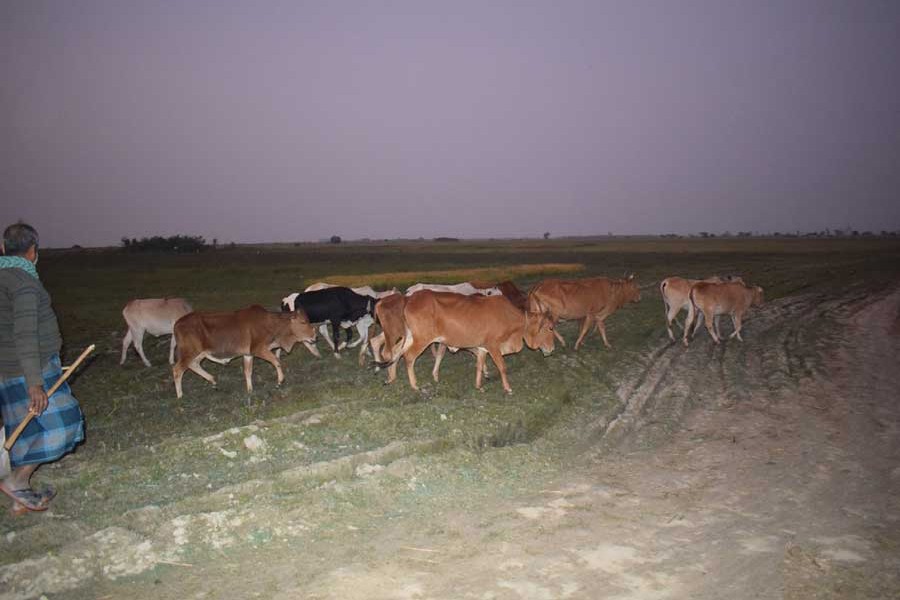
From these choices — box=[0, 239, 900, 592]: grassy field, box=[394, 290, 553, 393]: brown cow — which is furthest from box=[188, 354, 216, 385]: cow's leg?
box=[394, 290, 553, 393]: brown cow

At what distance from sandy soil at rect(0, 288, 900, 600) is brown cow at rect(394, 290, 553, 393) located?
8.01 feet

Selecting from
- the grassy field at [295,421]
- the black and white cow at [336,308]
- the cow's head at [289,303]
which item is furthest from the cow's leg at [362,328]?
the cow's head at [289,303]

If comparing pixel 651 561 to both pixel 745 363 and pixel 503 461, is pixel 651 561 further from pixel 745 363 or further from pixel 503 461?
pixel 745 363

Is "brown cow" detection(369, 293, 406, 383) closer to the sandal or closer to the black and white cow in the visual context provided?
the black and white cow

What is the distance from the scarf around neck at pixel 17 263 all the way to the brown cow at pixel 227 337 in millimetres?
5442

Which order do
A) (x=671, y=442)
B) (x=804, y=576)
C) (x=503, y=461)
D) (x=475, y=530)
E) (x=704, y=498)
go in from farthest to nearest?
(x=671, y=442), (x=503, y=461), (x=704, y=498), (x=475, y=530), (x=804, y=576)

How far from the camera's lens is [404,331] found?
11.0 m

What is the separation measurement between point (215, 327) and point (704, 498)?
7.62 metres

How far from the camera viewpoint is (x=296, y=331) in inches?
460

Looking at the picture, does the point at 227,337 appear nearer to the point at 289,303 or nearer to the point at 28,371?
the point at 289,303

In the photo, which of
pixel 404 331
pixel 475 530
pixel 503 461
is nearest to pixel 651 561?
pixel 475 530

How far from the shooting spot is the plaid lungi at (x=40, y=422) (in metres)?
4.59

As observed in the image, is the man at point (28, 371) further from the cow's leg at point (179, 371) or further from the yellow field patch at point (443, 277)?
the yellow field patch at point (443, 277)

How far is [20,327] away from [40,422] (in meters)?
0.77
